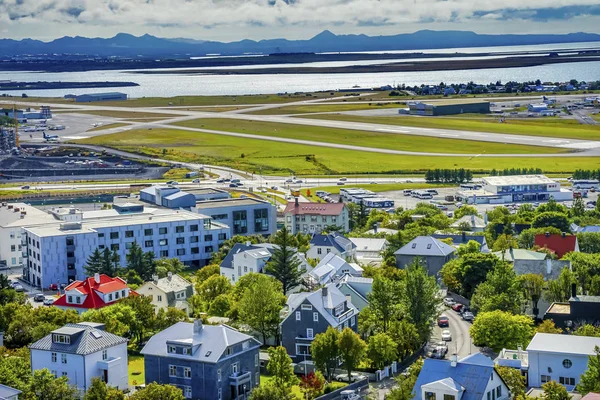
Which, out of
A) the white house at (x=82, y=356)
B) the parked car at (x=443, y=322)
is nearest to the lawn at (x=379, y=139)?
the parked car at (x=443, y=322)

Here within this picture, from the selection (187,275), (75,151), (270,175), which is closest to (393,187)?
(270,175)

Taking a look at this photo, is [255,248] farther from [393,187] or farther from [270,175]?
[270,175]

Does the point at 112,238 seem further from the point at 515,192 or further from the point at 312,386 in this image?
the point at 515,192

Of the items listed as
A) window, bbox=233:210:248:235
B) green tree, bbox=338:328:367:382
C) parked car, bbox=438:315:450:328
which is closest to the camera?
green tree, bbox=338:328:367:382

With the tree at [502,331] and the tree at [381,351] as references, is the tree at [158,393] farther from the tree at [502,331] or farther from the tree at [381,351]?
the tree at [502,331]

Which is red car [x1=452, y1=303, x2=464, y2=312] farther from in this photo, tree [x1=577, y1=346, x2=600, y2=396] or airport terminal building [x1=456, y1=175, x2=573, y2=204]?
airport terminal building [x1=456, y1=175, x2=573, y2=204]

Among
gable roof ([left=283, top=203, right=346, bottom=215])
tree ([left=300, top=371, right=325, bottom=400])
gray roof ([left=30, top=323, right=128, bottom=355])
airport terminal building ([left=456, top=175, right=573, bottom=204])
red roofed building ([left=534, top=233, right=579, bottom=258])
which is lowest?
airport terminal building ([left=456, top=175, right=573, bottom=204])

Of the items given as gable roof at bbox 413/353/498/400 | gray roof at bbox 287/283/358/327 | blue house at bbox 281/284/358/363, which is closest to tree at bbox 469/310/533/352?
blue house at bbox 281/284/358/363
